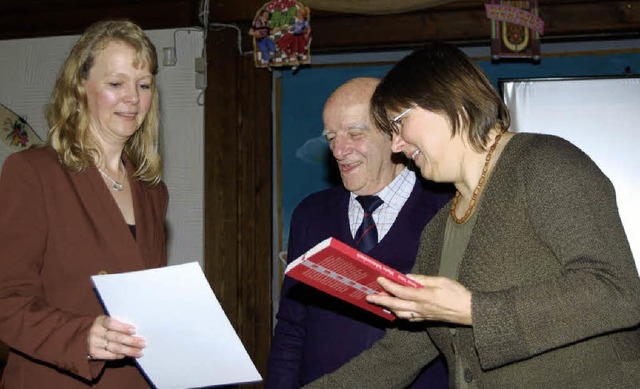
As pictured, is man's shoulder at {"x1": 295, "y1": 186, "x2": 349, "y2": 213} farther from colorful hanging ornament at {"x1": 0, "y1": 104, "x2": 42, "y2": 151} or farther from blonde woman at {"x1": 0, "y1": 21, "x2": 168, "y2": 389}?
colorful hanging ornament at {"x1": 0, "y1": 104, "x2": 42, "y2": 151}

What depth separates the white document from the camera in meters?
1.54

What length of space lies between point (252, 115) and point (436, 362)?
261 centimetres

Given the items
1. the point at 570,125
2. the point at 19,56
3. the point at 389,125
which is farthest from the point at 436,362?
the point at 19,56

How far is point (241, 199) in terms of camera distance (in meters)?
4.47

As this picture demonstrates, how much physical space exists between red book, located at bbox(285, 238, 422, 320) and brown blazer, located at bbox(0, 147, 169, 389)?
1.67 ft

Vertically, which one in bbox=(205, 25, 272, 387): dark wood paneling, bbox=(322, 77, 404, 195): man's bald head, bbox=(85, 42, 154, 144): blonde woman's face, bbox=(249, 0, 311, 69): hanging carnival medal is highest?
bbox=(249, 0, 311, 69): hanging carnival medal

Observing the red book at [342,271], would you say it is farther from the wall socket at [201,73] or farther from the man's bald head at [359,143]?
the wall socket at [201,73]

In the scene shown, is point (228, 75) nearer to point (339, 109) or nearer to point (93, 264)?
point (339, 109)

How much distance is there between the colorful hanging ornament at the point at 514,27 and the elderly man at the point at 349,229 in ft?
6.55

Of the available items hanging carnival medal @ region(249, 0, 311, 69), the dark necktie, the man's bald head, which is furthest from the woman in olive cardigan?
hanging carnival medal @ region(249, 0, 311, 69)

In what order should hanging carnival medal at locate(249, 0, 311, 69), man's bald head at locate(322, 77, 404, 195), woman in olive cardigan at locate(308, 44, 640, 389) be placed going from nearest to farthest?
1. woman in olive cardigan at locate(308, 44, 640, 389)
2. man's bald head at locate(322, 77, 404, 195)
3. hanging carnival medal at locate(249, 0, 311, 69)

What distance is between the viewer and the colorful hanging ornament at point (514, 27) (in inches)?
167

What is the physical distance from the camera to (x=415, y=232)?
2.27 metres

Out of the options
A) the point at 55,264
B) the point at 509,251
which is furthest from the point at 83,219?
the point at 509,251
